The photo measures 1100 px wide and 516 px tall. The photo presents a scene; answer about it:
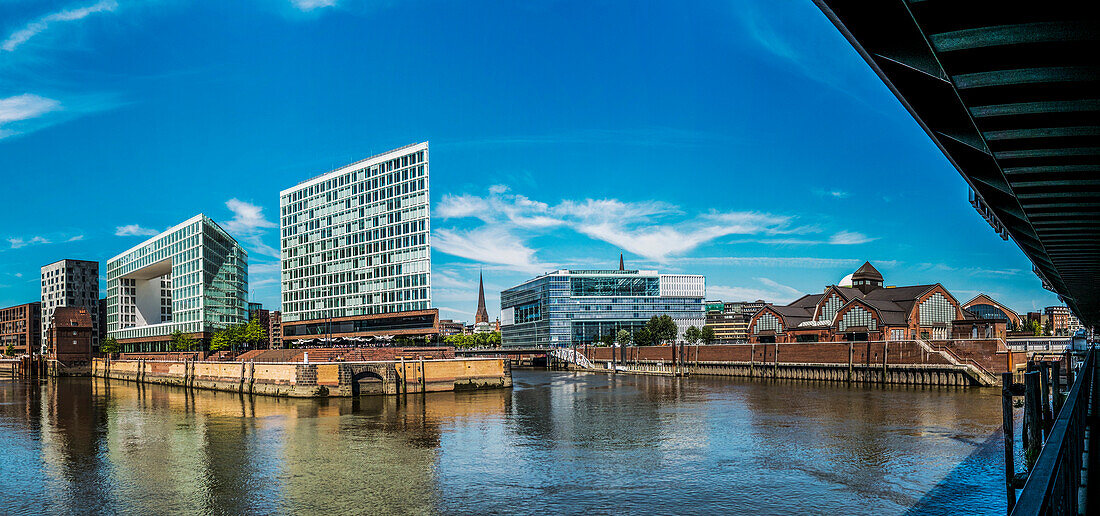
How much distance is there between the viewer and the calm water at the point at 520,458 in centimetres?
2389

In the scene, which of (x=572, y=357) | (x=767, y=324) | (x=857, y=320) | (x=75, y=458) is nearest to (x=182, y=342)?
(x=572, y=357)

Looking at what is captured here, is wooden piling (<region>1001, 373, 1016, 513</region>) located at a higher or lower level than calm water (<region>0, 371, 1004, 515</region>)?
higher

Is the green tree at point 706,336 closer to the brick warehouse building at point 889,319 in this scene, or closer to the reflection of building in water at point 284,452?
the brick warehouse building at point 889,319

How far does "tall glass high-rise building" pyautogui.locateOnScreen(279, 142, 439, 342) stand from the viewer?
11400 cm

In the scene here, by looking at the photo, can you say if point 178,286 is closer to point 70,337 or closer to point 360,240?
point 70,337

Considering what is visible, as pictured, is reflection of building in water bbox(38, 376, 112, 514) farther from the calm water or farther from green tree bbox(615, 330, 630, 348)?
green tree bbox(615, 330, 630, 348)

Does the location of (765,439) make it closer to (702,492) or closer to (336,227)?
(702,492)

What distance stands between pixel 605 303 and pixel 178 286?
91423 mm

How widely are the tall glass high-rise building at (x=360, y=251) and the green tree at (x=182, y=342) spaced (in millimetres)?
17302

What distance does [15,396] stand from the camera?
259 feet

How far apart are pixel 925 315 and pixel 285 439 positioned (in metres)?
87.7

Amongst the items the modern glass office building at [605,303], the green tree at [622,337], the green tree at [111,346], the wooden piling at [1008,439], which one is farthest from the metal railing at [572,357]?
the wooden piling at [1008,439]

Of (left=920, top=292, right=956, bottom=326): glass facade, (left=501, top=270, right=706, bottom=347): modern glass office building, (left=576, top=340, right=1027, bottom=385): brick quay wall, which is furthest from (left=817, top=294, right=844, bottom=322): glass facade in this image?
(left=501, top=270, right=706, bottom=347): modern glass office building

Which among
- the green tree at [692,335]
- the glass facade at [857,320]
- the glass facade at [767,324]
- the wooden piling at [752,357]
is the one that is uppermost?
the glass facade at [857,320]
